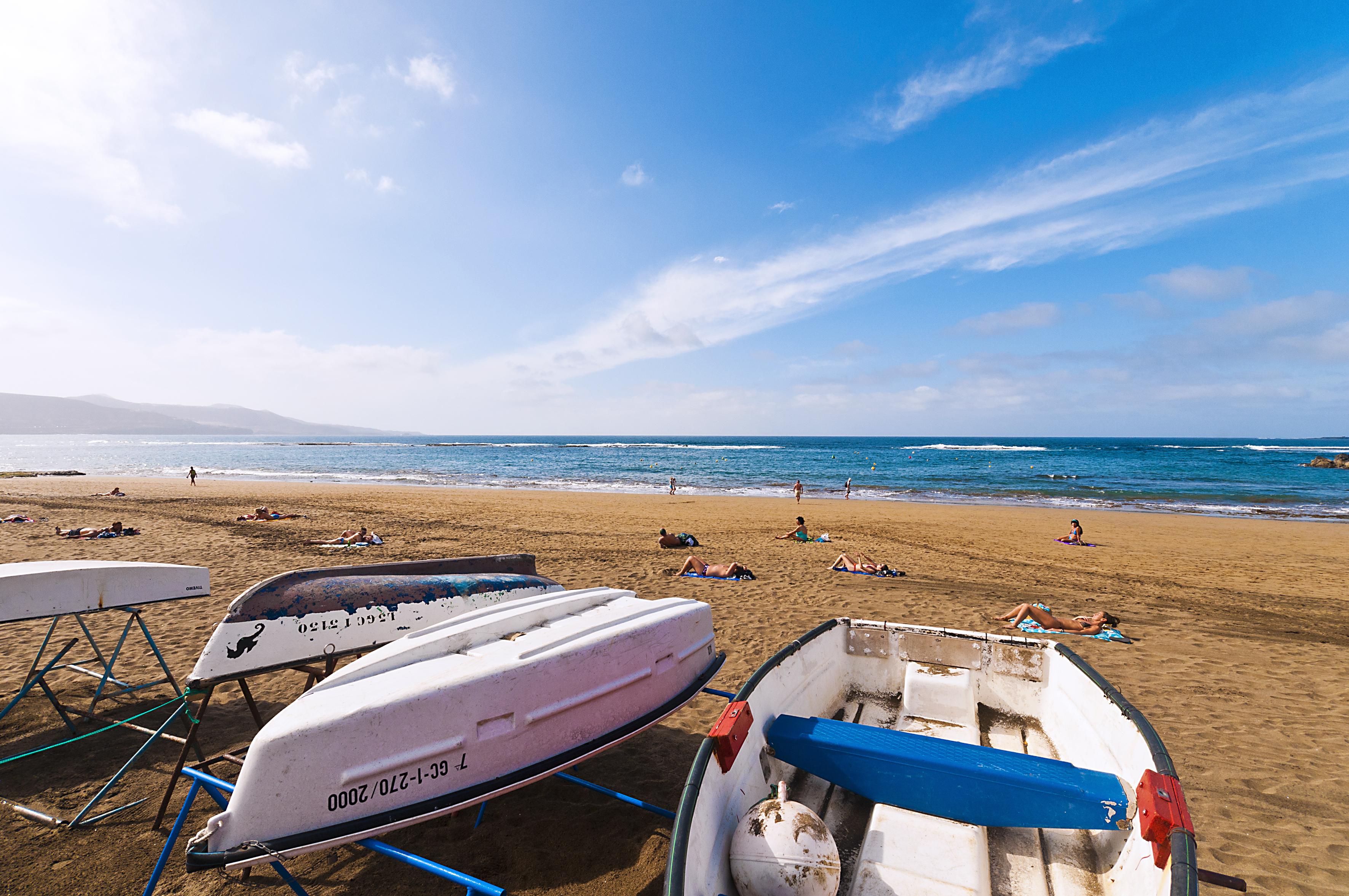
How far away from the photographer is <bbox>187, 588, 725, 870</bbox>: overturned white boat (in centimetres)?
240

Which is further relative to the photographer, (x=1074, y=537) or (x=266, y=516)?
(x=266, y=516)

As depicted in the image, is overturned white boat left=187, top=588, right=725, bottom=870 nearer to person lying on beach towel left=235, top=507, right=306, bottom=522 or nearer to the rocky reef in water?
person lying on beach towel left=235, top=507, right=306, bottom=522

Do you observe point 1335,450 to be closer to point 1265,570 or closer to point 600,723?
point 1265,570

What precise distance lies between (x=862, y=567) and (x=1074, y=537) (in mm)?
8675

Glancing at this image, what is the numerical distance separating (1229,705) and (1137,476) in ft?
148

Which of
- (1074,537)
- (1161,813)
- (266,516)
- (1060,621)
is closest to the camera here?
(1161,813)

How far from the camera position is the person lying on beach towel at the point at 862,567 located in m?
10.9

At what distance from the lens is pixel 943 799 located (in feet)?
10.3

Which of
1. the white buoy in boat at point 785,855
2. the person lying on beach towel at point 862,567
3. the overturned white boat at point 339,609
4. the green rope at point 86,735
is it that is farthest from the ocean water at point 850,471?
the white buoy in boat at point 785,855

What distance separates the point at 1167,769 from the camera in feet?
8.67

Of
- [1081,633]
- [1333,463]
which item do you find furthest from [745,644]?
[1333,463]

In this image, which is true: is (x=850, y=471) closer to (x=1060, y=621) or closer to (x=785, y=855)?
(x=1060, y=621)

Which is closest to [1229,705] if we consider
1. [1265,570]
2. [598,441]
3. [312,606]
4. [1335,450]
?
[312,606]

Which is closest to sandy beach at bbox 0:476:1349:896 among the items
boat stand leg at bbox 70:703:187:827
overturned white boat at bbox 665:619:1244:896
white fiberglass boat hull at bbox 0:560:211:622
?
boat stand leg at bbox 70:703:187:827
